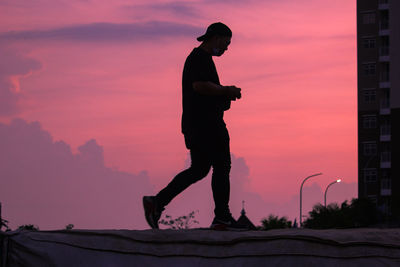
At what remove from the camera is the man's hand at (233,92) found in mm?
8078

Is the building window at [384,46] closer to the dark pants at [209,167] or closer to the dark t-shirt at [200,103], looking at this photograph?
the dark t-shirt at [200,103]

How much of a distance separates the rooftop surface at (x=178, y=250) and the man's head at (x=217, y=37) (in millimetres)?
2626

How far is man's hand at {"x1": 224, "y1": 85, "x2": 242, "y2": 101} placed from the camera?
8.08m

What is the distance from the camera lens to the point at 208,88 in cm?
800

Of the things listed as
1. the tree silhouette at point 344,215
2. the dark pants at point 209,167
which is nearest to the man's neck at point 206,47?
the dark pants at point 209,167

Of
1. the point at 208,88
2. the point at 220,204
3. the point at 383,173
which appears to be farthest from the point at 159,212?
the point at 383,173

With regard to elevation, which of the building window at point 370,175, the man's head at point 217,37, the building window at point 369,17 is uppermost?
the building window at point 369,17

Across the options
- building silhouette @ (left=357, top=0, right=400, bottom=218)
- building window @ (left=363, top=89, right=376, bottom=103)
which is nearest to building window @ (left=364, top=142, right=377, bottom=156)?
building silhouette @ (left=357, top=0, right=400, bottom=218)

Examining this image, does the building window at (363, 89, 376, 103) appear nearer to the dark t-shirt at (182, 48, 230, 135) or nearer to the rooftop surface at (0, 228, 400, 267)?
the dark t-shirt at (182, 48, 230, 135)

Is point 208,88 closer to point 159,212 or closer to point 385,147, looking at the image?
point 159,212

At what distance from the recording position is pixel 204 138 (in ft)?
26.4

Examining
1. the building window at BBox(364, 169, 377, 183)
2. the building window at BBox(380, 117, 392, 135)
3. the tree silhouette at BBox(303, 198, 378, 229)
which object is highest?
the building window at BBox(380, 117, 392, 135)

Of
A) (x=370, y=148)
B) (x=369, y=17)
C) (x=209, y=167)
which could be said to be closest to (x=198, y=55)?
(x=209, y=167)

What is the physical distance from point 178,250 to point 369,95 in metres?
83.2
